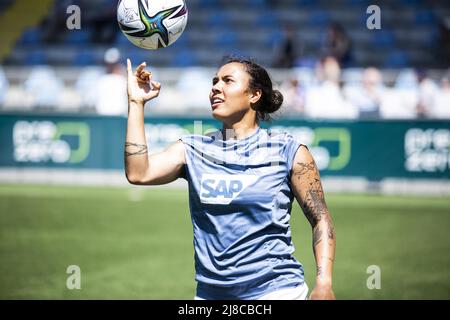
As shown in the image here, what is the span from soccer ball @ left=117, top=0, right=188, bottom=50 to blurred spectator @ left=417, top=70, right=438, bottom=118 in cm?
1176

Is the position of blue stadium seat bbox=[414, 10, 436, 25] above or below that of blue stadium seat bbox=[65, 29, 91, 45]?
above

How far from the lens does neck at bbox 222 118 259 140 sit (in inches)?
197

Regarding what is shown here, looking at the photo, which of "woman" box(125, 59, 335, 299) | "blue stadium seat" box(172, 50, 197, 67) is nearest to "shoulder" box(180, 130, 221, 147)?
"woman" box(125, 59, 335, 299)

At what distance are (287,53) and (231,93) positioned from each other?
610 inches

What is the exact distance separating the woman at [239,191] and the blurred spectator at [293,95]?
11.9m

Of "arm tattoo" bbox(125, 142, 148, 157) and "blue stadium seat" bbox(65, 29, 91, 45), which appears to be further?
"blue stadium seat" bbox(65, 29, 91, 45)

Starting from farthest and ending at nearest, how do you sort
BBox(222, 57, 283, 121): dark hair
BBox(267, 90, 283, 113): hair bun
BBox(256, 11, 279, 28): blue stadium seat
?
BBox(256, 11, 279, 28): blue stadium seat → BBox(267, 90, 283, 113): hair bun → BBox(222, 57, 283, 121): dark hair

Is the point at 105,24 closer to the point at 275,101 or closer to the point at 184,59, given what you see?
the point at 184,59

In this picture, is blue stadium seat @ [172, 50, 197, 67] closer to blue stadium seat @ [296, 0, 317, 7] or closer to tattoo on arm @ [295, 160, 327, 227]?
blue stadium seat @ [296, 0, 317, 7]

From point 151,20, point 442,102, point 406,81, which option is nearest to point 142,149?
point 151,20

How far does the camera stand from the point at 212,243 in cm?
473

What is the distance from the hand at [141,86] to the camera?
4805mm

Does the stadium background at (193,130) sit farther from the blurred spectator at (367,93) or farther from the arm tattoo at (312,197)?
the arm tattoo at (312,197)
